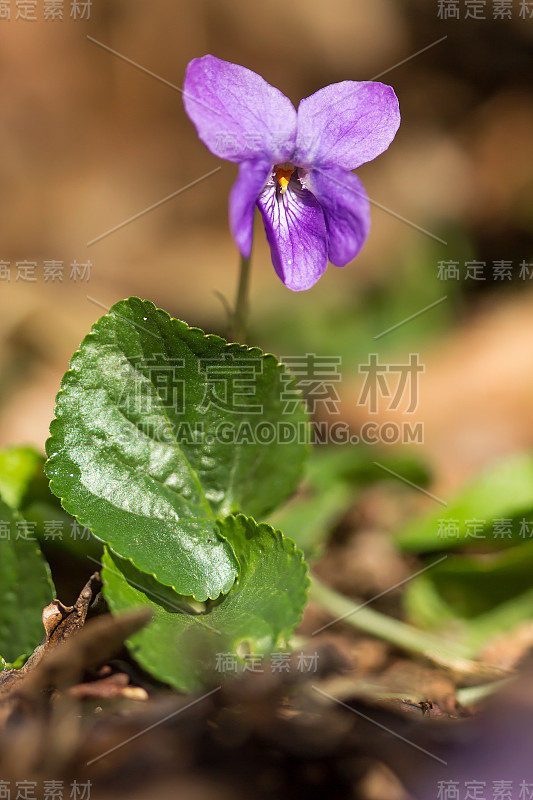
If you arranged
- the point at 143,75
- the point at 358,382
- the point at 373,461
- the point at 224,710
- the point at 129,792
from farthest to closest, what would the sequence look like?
the point at 143,75
the point at 358,382
the point at 373,461
the point at 224,710
the point at 129,792

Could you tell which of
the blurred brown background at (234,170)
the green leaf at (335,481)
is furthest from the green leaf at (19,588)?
the blurred brown background at (234,170)

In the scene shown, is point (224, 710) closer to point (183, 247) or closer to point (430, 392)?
point (430, 392)

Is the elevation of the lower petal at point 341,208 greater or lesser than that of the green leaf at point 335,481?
greater

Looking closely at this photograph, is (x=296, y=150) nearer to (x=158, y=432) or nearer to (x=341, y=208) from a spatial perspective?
(x=341, y=208)

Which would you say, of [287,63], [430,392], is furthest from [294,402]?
[287,63]

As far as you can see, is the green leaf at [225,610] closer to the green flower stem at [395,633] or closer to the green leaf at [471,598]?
the green flower stem at [395,633]

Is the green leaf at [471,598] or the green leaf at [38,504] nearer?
the green leaf at [38,504]

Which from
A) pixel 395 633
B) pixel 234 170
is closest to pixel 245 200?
pixel 395 633
